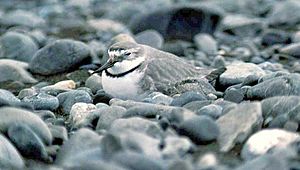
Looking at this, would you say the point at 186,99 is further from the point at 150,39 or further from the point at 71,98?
the point at 150,39

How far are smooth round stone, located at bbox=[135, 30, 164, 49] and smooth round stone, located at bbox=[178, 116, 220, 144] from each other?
593cm

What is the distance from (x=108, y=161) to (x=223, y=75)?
3816 mm

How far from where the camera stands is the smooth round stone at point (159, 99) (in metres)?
6.61

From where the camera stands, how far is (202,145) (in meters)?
4.91

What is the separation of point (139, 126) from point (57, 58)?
4.22 meters

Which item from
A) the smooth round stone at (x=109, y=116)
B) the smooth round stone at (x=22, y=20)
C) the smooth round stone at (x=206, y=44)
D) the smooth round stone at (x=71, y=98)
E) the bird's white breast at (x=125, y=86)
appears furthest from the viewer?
the smooth round stone at (x=22, y=20)

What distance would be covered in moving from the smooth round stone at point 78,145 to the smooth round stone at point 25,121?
0.72ft

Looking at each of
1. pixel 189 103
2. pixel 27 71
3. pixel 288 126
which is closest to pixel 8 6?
pixel 27 71

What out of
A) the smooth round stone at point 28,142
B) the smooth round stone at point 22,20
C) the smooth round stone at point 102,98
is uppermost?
the smooth round stone at point 28,142


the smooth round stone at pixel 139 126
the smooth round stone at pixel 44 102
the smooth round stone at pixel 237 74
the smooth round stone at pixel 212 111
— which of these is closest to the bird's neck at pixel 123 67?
the smooth round stone at pixel 44 102

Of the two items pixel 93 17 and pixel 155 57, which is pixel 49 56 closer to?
pixel 155 57

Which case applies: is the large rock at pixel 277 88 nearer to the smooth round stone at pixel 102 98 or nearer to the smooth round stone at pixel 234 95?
the smooth round stone at pixel 234 95

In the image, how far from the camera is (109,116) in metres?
5.69

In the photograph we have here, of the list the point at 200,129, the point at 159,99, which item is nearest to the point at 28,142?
the point at 200,129
